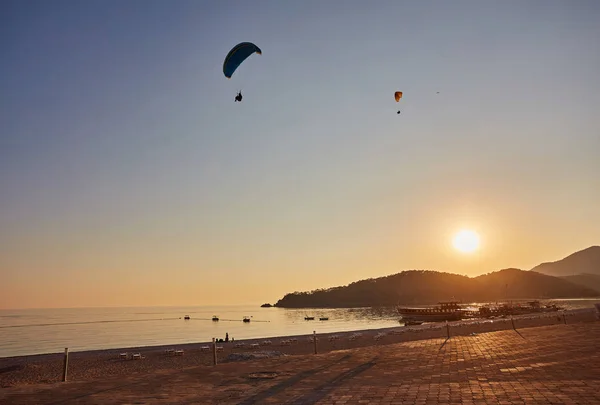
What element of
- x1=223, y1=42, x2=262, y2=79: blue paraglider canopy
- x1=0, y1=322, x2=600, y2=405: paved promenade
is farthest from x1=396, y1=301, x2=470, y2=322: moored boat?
x1=223, y1=42, x2=262, y2=79: blue paraglider canopy

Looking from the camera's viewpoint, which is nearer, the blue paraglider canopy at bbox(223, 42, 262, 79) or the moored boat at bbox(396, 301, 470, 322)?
the blue paraglider canopy at bbox(223, 42, 262, 79)

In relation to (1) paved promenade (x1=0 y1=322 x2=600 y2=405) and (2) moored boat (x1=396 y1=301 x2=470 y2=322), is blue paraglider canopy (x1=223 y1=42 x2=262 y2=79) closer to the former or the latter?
(1) paved promenade (x1=0 y1=322 x2=600 y2=405)

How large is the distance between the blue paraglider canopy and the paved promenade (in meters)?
16.6

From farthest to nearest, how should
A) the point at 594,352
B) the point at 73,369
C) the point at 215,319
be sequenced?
the point at 215,319 < the point at 73,369 < the point at 594,352

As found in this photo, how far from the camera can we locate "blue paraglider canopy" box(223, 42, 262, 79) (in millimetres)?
24594

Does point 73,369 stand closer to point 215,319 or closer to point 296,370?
point 296,370

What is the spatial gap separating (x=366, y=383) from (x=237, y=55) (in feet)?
65.7

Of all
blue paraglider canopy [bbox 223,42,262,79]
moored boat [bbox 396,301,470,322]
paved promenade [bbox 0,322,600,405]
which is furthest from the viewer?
moored boat [bbox 396,301,470,322]

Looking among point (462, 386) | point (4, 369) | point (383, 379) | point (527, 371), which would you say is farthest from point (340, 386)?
point (4, 369)

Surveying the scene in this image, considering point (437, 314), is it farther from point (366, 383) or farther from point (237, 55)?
point (366, 383)

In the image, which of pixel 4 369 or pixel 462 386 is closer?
pixel 462 386

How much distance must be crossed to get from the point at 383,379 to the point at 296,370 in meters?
3.42

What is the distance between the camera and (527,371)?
494 inches

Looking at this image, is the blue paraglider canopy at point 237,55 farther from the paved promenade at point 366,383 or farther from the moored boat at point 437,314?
the moored boat at point 437,314
